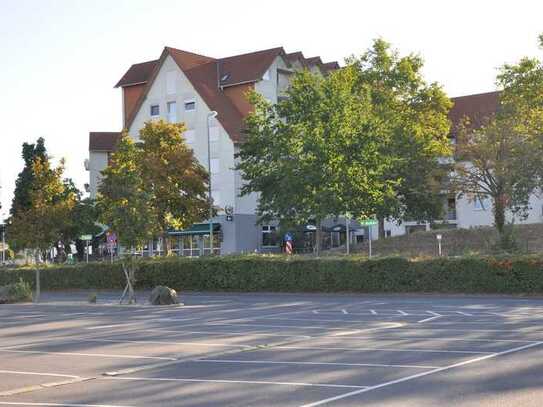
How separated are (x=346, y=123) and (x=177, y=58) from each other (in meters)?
29.2

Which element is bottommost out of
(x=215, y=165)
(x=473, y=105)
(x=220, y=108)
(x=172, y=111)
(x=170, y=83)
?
(x=215, y=165)

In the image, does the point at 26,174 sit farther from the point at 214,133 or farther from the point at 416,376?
the point at 416,376

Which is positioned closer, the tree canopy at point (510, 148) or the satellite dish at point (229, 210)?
the tree canopy at point (510, 148)

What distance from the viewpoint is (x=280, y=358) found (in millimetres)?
13164

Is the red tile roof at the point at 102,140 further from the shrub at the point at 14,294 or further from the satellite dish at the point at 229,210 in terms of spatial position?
the shrub at the point at 14,294

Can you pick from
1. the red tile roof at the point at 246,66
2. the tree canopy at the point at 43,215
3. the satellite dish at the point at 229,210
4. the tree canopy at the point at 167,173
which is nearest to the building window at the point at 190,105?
the red tile roof at the point at 246,66

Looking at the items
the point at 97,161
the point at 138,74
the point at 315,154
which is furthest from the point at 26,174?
the point at 315,154

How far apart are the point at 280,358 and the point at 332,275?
22009 mm

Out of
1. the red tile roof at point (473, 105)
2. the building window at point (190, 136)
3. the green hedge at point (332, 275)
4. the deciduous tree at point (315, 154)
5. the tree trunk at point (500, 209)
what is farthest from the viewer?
the red tile roof at point (473, 105)

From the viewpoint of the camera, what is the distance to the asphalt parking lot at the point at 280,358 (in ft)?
31.4

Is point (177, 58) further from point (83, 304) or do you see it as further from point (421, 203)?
point (83, 304)

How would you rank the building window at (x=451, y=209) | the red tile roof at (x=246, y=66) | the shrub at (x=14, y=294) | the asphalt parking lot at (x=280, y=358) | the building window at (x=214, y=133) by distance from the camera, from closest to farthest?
the asphalt parking lot at (x=280, y=358), the shrub at (x=14, y=294), the building window at (x=214, y=133), the red tile roof at (x=246, y=66), the building window at (x=451, y=209)

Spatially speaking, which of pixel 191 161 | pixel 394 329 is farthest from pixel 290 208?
pixel 394 329

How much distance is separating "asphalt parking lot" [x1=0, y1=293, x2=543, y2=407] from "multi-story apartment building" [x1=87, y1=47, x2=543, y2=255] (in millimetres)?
39904
